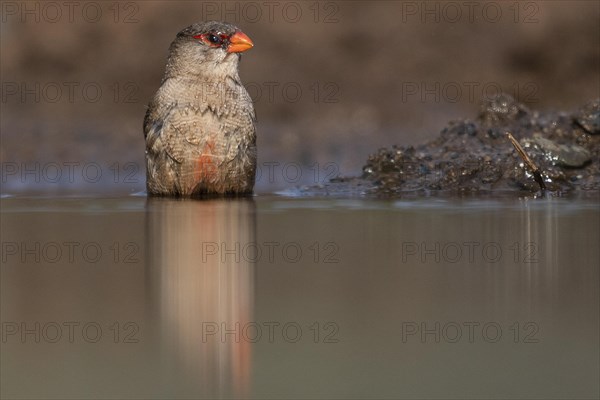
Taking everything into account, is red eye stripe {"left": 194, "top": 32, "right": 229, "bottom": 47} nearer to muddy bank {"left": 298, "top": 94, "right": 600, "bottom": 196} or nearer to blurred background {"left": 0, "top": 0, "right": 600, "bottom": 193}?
muddy bank {"left": 298, "top": 94, "right": 600, "bottom": 196}

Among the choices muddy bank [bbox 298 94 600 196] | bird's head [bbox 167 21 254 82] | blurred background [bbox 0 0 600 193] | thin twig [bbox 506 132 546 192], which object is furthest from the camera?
blurred background [bbox 0 0 600 193]

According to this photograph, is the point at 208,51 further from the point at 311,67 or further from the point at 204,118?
the point at 311,67

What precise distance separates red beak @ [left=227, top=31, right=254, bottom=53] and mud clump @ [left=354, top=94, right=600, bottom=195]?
1.80 meters

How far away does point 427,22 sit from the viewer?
13.9m

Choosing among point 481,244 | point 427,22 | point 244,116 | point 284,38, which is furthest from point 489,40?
point 481,244

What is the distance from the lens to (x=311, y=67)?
13.3 meters

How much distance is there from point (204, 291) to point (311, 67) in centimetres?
855

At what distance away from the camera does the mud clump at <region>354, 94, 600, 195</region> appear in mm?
9375

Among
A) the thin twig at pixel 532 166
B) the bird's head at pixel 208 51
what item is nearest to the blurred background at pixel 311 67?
the thin twig at pixel 532 166

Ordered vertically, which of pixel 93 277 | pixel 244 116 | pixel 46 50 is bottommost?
pixel 93 277

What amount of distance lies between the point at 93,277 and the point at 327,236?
164cm

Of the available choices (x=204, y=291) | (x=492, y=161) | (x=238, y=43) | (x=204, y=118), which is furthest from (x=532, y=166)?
(x=204, y=291)

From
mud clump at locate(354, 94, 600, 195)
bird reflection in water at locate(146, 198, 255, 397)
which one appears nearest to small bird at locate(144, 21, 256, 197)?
bird reflection in water at locate(146, 198, 255, 397)

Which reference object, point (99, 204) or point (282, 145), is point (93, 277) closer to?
point (99, 204)
